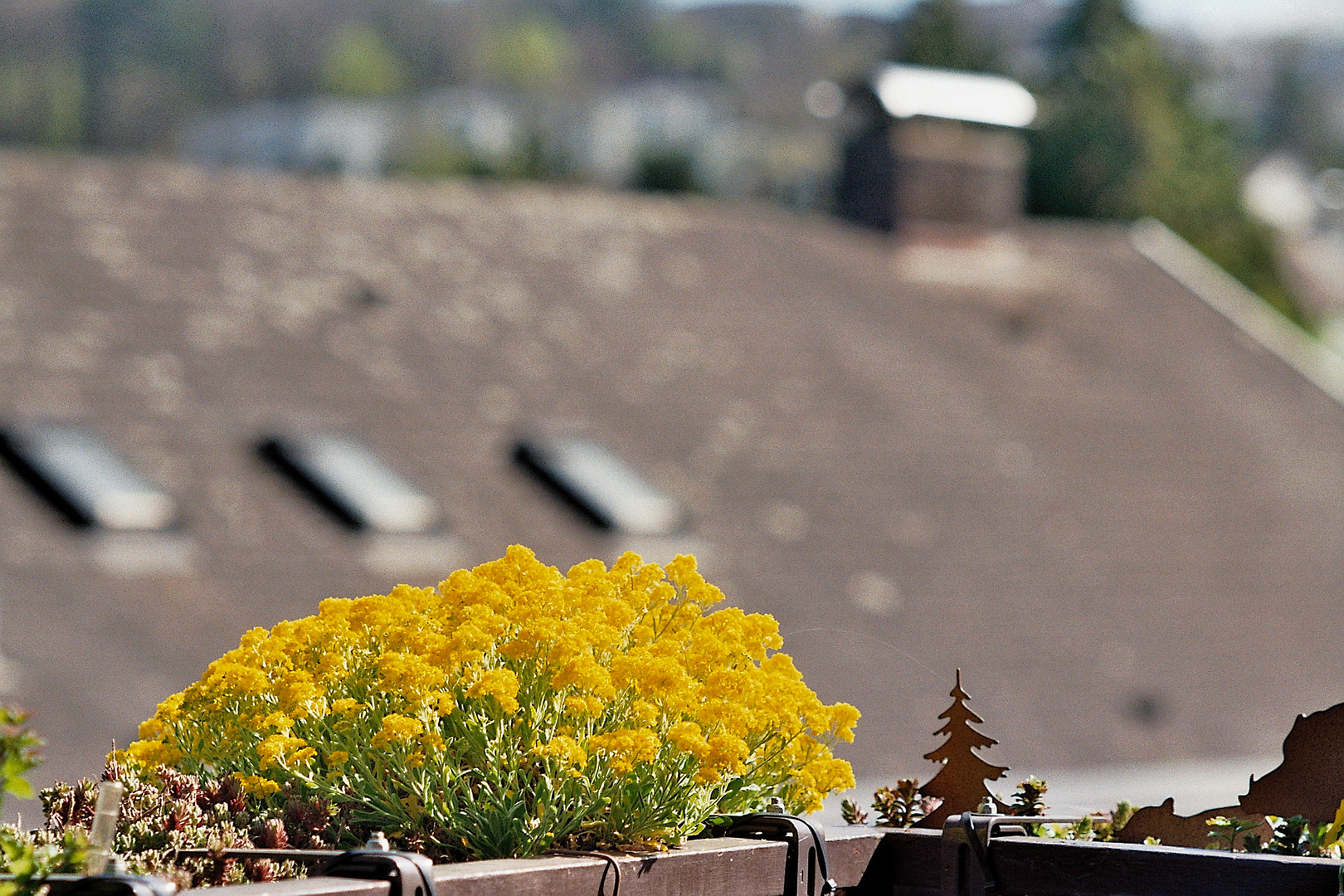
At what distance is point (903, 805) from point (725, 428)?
14.9 meters

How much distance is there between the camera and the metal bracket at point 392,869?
9.28ft

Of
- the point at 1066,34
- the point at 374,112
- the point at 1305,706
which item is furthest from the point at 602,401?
the point at 374,112

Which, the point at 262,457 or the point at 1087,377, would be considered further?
the point at 1087,377

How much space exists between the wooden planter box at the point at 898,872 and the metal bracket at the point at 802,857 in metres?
0.02

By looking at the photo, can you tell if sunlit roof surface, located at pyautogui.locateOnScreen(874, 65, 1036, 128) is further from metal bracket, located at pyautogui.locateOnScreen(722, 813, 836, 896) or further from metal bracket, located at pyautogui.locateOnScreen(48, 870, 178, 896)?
metal bracket, located at pyautogui.locateOnScreen(48, 870, 178, 896)

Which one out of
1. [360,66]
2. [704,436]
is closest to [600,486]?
[704,436]

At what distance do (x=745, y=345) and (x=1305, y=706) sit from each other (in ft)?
24.5

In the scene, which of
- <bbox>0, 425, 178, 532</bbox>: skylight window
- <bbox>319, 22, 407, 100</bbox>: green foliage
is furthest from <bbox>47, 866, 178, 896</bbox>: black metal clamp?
<bbox>319, 22, 407, 100</bbox>: green foliage

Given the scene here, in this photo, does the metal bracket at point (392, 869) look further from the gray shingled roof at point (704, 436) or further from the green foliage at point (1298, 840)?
the gray shingled roof at point (704, 436)

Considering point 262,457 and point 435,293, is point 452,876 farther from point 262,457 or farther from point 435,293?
point 435,293

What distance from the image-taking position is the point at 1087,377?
2350 centimetres

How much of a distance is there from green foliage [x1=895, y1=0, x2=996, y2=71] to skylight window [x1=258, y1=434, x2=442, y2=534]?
49.5m

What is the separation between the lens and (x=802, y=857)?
3.49 metres

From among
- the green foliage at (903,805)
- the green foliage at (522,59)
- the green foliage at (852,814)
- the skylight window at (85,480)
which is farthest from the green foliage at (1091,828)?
the green foliage at (522,59)
